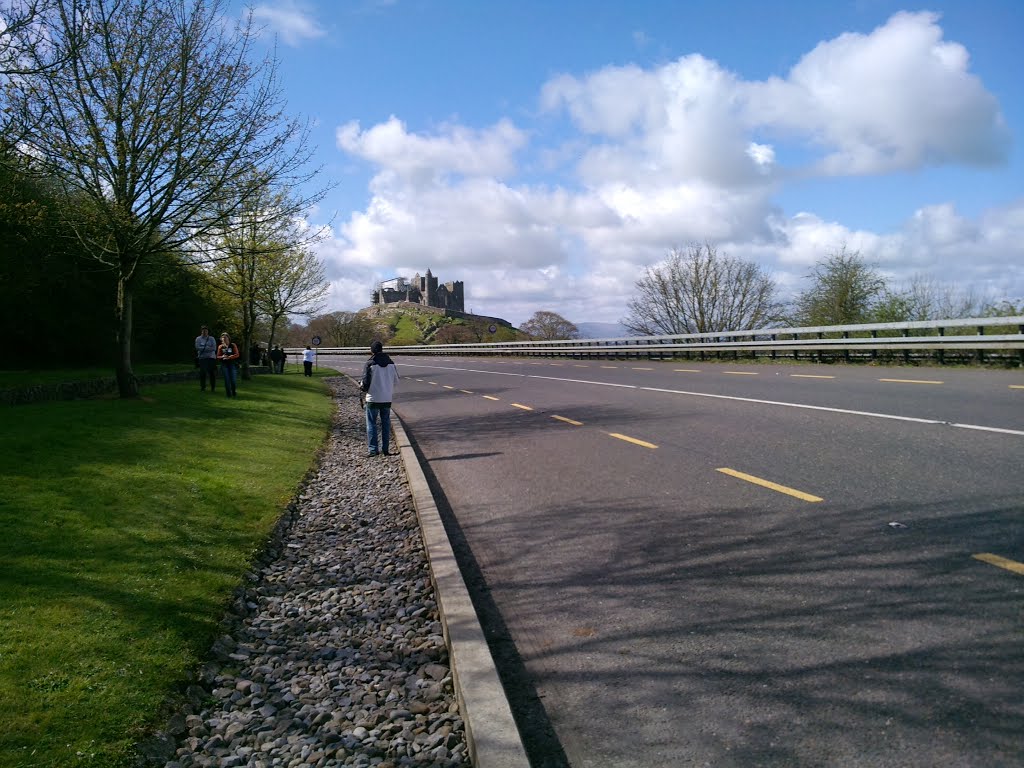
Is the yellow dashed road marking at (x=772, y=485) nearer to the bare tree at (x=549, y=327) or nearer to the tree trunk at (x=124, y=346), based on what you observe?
the tree trunk at (x=124, y=346)

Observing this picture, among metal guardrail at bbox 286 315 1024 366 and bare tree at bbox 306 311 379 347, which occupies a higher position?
bare tree at bbox 306 311 379 347

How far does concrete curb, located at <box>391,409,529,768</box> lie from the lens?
128 inches

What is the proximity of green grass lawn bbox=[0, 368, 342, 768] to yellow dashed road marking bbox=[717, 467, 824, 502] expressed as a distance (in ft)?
16.2

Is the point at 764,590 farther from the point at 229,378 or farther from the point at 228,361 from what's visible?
the point at 228,361

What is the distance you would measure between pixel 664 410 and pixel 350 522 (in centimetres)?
818

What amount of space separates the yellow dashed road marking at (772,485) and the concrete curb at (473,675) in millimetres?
3229

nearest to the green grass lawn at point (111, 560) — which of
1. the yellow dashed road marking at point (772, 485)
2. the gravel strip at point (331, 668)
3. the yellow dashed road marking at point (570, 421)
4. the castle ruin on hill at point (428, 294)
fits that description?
the gravel strip at point (331, 668)

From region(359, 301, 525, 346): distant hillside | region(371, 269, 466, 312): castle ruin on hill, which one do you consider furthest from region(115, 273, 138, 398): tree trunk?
region(371, 269, 466, 312): castle ruin on hill

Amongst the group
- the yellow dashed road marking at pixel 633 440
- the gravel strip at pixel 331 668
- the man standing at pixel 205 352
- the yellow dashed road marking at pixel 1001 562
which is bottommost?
the gravel strip at pixel 331 668

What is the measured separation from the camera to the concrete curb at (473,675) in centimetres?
326

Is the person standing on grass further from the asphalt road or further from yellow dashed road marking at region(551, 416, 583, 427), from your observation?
the asphalt road

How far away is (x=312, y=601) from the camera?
19.2 feet

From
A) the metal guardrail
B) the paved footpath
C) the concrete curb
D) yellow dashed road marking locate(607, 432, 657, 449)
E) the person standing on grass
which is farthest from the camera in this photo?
the person standing on grass

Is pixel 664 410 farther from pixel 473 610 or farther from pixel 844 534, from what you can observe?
pixel 473 610
